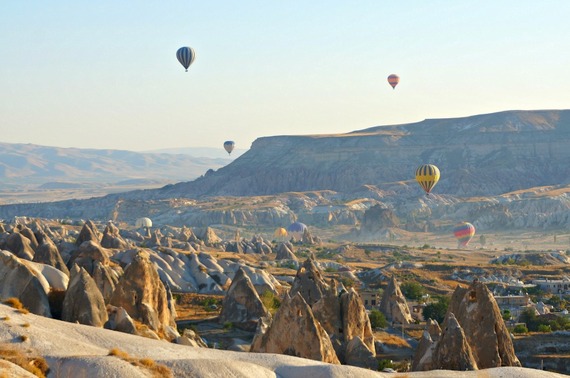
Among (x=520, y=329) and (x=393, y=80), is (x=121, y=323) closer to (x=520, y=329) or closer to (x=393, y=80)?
(x=520, y=329)

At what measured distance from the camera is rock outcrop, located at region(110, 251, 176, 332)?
36.3 m

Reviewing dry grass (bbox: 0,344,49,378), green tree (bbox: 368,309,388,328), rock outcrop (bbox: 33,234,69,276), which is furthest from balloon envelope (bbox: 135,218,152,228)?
dry grass (bbox: 0,344,49,378)

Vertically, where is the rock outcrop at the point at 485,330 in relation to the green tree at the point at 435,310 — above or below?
above

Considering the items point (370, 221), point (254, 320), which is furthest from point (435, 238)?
point (254, 320)

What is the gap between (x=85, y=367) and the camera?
20.6 metres

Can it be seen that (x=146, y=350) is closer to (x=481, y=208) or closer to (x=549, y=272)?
(x=549, y=272)

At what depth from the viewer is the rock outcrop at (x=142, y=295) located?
36.3 meters

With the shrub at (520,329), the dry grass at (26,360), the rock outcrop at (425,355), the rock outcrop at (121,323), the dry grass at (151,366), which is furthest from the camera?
the shrub at (520,329)

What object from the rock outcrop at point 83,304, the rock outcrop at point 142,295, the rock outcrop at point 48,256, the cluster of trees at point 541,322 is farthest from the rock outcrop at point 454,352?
the cluster of trees at point 541,322

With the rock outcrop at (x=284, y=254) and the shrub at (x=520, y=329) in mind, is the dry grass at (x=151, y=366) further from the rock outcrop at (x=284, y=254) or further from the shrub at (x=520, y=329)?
the rock outcrop at (x=284, y=254)

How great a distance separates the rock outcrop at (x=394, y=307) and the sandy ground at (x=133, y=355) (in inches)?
1341

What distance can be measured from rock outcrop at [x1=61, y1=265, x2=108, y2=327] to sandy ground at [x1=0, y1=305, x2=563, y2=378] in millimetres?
5841

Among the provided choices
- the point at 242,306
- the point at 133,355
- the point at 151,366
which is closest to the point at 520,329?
the point at 242,306

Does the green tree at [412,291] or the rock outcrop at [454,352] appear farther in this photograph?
the green tree at [412,291]
